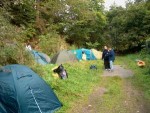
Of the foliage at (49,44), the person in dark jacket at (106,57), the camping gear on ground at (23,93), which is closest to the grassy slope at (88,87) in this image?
the camping gear on ground at (23,93)

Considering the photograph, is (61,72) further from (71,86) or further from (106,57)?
(106,57)

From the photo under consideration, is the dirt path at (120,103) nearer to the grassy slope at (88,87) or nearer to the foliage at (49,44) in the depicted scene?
the grassy slope at (88,87)

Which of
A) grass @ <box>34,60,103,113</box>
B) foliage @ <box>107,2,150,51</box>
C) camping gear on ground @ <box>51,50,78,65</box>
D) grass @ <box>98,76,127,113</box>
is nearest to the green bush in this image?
grass @ <box>34,60,103,113</box>

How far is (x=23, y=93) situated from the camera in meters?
9.09

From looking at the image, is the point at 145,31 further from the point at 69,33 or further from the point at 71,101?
the point at 71,101

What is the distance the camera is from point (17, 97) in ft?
29.3

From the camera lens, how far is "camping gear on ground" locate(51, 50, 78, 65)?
65.2 feet

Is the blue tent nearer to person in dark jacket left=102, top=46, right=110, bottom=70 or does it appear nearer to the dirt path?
person in dark jacket left=102, top=46, right=110, bottom=70

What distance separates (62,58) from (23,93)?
11.3 m

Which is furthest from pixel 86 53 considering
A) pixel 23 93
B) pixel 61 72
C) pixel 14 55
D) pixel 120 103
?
pixel 23 93

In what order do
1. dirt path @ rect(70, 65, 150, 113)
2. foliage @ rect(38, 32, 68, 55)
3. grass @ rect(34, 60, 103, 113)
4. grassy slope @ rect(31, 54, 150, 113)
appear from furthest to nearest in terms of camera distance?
1. foliage @ rect(38, 32, 68, 55)
2. grass @ rect(34, 60, 103, 113)
3. grassy slope @ rect(31, 54, 150, 113)
4. dirt path @ rect(70, 65, 150, 113)

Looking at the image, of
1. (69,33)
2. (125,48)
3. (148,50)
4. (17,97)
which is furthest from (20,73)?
(125,48)

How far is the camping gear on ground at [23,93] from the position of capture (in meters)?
8.93

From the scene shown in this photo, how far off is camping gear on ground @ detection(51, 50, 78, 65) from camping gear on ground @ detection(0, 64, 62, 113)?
959 cm
